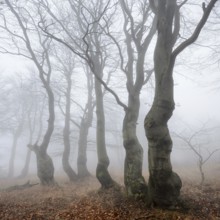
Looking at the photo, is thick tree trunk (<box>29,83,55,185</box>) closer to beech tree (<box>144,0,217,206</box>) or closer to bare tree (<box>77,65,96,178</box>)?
bare tree (<box>77,65,96,178</box>)

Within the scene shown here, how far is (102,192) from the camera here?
10375 millimetres

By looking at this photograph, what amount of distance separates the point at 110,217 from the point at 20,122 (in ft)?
91.3

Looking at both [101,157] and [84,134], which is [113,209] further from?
[84,134]

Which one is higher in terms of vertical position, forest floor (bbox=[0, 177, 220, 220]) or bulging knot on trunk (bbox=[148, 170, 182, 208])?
bulging knot on trunk (bbox=[148, 170, 182, 208])

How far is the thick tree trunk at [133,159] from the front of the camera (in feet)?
28.3

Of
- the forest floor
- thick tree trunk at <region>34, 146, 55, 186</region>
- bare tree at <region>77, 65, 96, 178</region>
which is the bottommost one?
the forest floor

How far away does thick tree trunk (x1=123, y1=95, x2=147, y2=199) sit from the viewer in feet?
28.3

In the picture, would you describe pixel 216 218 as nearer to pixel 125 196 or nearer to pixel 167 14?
pixel 125 196

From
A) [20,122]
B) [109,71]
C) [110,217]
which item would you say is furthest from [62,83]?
[110,217]

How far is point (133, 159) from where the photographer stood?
9.28 m

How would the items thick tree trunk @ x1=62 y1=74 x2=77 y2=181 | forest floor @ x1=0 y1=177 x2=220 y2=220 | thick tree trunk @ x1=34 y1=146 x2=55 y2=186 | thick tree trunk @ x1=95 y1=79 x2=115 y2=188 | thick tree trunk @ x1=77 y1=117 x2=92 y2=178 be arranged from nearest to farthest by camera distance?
forest floor @ x1=0 y1=177 x2=220 y2=220, thick tree trunk @ x1=95 y1=79 x2=115 y2=188, thick tree trunk @ x1=34 y1=146 x2=55 y2=186, thick tree trunk @ x1=62 y1=74 x2=77 y2=181, thick tree trunk @ x1=77 y1=117 x2=92 y2=178

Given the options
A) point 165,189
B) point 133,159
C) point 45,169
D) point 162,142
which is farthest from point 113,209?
point 45,169

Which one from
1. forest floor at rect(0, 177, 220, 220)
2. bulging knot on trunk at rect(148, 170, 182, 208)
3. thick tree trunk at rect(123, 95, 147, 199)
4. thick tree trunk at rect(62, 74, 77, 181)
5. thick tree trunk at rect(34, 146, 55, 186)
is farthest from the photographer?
thick tree trunk at rect(62, 74, 77, 181)

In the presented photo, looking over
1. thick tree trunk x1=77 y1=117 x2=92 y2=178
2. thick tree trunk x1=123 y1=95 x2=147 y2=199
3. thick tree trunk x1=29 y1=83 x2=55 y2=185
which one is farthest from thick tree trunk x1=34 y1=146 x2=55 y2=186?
thick tree trunk x1=123 y1=95 x2=147 y2=199
